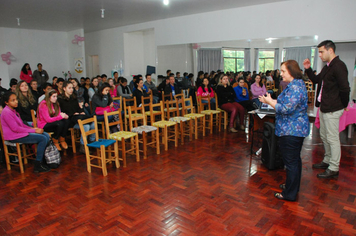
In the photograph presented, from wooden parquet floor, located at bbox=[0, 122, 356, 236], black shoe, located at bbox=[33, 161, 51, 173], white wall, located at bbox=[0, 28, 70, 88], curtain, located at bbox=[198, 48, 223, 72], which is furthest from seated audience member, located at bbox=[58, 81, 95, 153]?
white wall, located at bbox=[0, 28, 70, 88]

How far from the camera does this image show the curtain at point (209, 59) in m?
8.52

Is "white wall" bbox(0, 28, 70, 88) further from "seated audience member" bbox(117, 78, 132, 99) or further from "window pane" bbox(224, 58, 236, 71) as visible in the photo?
"window pane" bbox(224, 58, 236, 71)

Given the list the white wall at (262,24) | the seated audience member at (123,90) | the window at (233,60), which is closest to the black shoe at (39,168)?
the seated audience member at (123,90)

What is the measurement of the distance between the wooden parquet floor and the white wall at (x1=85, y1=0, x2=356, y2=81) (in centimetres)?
332

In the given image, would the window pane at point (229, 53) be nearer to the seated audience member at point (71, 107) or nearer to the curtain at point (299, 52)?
the curtain at point (299, 52)

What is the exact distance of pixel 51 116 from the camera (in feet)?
13.8

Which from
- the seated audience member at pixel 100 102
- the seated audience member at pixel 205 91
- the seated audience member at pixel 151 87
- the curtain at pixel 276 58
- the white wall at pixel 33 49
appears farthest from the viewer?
the white wall at pixel 33 49

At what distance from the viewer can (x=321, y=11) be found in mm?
5895

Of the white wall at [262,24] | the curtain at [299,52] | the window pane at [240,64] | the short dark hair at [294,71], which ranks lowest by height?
the short dark hair at [294,71]

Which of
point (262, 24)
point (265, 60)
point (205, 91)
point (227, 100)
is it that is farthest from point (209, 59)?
point (227, 100)

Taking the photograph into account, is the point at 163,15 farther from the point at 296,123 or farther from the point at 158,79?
the point at 296,123

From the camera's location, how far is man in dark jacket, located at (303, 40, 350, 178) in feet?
10.1

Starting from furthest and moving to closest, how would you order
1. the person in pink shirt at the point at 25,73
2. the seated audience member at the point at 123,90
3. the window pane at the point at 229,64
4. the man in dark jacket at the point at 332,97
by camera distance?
the person in pink shirt at the point at 25,73 < the window pane at the point at 229,64 < the seated audience member at the point at 123,90 < the man in dark jacket at the point at 332,97

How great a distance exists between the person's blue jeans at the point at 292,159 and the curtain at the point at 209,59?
20.0 ft
